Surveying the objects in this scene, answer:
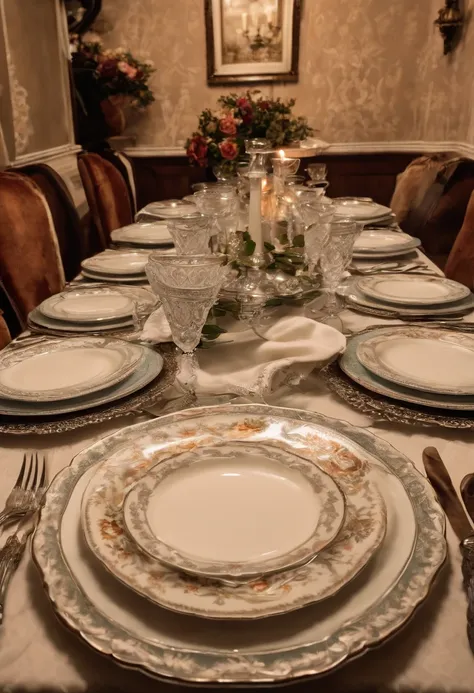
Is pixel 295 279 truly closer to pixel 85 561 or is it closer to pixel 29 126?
pixel 85 561

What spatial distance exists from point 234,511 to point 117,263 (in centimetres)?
100

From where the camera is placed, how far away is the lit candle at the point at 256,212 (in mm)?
1157

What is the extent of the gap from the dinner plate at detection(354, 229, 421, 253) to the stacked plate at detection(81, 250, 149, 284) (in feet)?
1.80

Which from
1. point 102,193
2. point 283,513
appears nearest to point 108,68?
point 102,193

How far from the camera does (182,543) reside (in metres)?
0.44

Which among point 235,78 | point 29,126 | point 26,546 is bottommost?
point 26,546

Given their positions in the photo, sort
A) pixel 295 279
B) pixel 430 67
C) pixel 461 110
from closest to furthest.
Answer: pixel 295 279 < pixel 461 110 < pixel 430 67

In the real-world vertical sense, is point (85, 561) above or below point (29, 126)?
below

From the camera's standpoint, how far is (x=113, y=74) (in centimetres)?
311

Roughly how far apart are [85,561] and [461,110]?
3.19 m

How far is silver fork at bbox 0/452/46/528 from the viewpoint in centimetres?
51

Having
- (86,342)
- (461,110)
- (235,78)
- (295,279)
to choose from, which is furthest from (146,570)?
(235,78)

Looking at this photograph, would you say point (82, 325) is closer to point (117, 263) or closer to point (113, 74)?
point (117, 263)

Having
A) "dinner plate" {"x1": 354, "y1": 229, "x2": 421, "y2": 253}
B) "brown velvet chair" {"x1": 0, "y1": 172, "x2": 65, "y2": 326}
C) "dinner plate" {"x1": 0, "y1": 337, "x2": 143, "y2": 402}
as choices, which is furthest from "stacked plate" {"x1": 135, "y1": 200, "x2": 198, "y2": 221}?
"dinner plate" {"x1": 0, "y1": 337, "x2": 143, "y2": 402}
